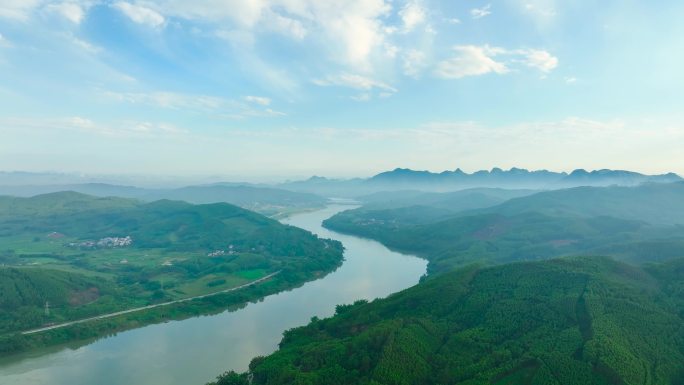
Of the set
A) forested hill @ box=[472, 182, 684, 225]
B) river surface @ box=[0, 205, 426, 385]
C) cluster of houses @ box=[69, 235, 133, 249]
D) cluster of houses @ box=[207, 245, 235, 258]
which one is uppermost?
forested hill @ box=[472, 182, 684, 225]

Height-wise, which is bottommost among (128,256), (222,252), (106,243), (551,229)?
(128,256)

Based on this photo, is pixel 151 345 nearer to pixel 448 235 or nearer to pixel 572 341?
pixel 572 341

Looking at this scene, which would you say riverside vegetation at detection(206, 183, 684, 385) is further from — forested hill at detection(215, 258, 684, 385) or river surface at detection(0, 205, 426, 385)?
river surface at detection(0, 205, 426, 385)

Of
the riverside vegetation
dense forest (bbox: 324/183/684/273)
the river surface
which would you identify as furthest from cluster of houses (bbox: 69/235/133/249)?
the riverside vegetation

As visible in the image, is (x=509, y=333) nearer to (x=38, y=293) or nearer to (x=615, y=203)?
(x=38, y=293)

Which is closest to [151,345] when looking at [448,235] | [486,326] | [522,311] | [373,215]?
[486,326]

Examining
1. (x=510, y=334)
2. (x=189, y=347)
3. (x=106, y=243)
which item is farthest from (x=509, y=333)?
(x=106, y=243)
